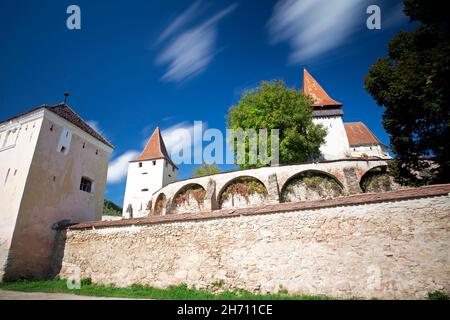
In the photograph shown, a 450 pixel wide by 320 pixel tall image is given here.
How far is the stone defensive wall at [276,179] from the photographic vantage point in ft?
50.6

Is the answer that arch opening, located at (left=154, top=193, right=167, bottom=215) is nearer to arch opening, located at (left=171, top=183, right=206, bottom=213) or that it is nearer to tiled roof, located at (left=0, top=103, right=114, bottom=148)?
arch opening, located at (left=171, top=183, right=206, bottom=213)

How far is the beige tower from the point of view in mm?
10758

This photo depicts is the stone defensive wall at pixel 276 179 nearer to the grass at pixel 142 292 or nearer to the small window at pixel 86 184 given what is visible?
the small window at pixel 86 184

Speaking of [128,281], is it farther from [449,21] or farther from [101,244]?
[449,21]

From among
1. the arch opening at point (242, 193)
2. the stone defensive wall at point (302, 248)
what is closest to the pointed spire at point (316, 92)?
the arch opening at point (242, 193)

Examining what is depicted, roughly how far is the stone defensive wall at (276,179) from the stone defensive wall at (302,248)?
7.16m

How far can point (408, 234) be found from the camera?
6609 mm

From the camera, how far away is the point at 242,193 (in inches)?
670

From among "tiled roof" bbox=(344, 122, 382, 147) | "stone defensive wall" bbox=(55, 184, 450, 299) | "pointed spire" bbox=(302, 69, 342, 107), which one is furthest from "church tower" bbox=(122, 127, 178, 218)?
"tiled roof" bbox=(344, 122, 382, 147)

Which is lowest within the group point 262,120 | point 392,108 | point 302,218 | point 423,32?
point 302,218

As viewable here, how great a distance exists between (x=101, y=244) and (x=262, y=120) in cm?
Answer: 1598

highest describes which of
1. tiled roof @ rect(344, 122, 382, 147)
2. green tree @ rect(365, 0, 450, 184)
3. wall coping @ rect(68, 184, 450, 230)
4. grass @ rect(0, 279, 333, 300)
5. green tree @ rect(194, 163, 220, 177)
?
tiled roof @ rect(344, 122, 382, 147)
